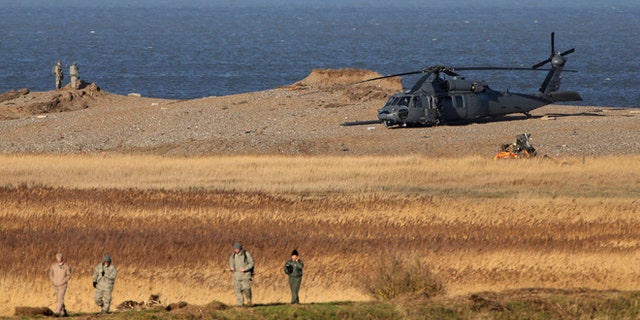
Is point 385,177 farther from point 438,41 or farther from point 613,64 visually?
point 438,41

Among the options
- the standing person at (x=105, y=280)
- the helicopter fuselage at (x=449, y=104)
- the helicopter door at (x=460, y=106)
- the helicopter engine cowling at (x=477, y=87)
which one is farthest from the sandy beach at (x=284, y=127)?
the standing person at (x=105, y=280)

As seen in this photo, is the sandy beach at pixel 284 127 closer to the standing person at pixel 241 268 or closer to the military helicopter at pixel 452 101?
the military helicopter at pixel 452 101

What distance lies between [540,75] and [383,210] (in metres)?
63.2

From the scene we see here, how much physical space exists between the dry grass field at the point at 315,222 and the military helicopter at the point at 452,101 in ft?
22.2

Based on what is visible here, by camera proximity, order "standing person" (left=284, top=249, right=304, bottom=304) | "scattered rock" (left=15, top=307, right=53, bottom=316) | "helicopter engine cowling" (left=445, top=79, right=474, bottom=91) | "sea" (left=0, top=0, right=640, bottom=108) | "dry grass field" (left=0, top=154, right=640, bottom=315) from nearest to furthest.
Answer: "scattered rock" (left=15, top=307, right=53, bottom=316) → "standing person" (left=284, top=249, right=304, bottom=304) → "dry grass field" (left=0, top=154, right=640, bottom=315) → "helicopter engine cowling" (left=445, top=79, right=474, bottom=91) → "sea" (left=0, top=0, right=640, bottom=108)

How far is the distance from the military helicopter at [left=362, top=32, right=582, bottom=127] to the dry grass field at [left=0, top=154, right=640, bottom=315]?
6.76m

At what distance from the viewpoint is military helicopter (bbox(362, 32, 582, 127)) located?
45.8m

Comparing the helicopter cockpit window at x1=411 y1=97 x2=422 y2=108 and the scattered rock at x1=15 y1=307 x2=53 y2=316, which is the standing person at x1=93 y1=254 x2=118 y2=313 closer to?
the scattered rock at x1=15 y1=307 x2=53 y2=316

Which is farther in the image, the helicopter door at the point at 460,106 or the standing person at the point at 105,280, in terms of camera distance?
the helicopter door at the point at 460,106

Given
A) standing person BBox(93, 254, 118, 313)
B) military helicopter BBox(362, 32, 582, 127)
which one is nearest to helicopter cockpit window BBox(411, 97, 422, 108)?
military helicopter BBox(362, 32, 582, 127)

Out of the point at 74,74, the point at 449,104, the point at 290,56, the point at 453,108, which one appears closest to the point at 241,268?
the point at 449,104

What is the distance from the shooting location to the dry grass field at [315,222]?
864 inches

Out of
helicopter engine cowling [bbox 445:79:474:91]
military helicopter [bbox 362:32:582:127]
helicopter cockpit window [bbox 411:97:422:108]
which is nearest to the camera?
military helicopter [bbox 362:32:582:127]

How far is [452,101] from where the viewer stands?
154ft
